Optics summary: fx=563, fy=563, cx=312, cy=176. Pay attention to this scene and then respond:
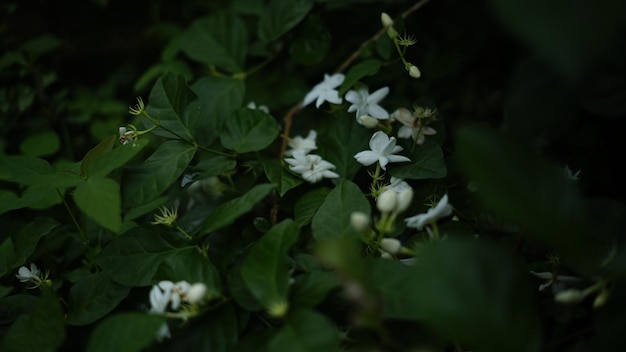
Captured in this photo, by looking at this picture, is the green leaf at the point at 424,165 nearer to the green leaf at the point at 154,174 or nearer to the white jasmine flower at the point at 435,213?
the white jasmine flower at the point at 435,213

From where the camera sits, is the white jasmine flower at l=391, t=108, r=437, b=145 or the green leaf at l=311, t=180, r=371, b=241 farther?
the white jasmine flower at l=391, t=108, r=437, b=145

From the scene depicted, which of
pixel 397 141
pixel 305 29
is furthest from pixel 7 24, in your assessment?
pixel 397 141

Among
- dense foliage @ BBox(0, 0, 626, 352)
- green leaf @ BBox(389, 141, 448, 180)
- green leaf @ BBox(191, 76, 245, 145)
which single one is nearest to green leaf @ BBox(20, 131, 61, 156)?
dense foliage @ BBox(0, 0, 626, 352)

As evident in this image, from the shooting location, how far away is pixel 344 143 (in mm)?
1157

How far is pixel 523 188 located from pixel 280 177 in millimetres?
529

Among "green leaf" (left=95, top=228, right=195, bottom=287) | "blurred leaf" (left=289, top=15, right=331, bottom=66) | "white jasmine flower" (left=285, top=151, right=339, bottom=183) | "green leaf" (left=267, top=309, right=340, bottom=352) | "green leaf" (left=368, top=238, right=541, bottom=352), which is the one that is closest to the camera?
"green leaf" (left=368, top=238, right=541, bottom=352)

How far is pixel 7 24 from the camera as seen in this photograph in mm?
1866

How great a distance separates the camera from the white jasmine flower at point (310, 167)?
1.08m

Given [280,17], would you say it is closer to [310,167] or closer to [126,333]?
[310,167]

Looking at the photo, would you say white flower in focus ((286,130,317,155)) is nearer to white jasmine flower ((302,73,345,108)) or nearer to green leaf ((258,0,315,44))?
white jasmine flower ((302,73,345,108))

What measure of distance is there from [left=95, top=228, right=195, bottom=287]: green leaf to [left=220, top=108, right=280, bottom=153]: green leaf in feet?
0.79

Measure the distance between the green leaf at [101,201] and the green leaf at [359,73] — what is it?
499mm

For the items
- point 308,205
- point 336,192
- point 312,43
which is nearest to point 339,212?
point 336,192

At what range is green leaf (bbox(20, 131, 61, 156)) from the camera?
1.43 metres
